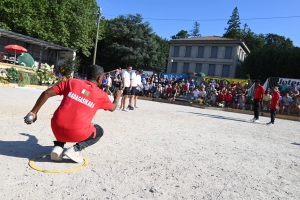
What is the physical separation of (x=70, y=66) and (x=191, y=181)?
85.3 feet

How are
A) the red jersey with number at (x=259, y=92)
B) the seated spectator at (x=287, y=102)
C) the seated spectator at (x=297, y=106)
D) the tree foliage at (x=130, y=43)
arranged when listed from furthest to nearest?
the tree foliage at (x=130, y=43) → the seated spectator at (x=287, y=102) → the seated spectator at (x=297, y=106) → the red jersey with number at (x=259, y=92)

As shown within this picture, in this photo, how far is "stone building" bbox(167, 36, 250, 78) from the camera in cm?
4394

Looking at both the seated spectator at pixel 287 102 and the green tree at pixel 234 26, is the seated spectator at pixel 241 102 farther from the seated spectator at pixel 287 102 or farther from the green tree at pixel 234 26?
the green tree at pixel 234 26

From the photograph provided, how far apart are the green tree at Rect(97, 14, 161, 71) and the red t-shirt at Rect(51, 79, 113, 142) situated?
Result: 4047cm

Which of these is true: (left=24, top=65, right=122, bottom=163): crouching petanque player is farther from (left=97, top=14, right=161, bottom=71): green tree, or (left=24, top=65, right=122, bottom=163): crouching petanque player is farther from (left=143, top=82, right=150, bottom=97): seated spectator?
(left=97, top=14, right=161, bottom=71): green tree

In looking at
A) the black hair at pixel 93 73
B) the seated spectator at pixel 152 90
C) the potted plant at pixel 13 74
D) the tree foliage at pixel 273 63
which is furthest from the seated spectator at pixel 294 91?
the tree foliage at pixel 273 63

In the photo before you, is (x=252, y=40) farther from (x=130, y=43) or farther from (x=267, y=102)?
(x=267, y=102)

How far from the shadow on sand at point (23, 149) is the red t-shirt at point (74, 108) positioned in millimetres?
743

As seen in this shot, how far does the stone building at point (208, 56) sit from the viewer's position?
43.9 m

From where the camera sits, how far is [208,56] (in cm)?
4600

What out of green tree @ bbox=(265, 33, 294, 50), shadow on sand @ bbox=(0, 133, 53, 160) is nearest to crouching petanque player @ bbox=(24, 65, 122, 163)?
shadow on sand @ bbox=(0, 133, 53, 160)

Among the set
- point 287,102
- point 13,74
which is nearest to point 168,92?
point 287,102

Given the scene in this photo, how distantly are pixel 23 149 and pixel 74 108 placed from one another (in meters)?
1.38

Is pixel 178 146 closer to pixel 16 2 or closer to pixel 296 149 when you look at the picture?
pixel 296 149
